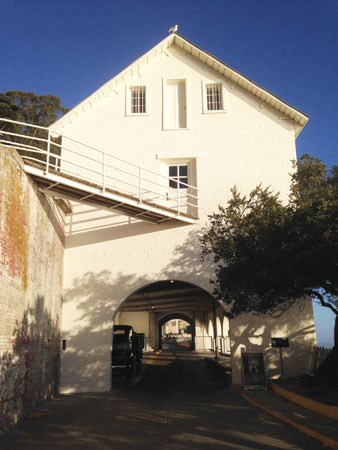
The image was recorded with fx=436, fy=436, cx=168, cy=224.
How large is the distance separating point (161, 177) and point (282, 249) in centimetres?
769

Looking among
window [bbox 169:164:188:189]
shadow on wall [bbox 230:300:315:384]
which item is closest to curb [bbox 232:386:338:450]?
shadow on wall [bbox 230:300:315:384]

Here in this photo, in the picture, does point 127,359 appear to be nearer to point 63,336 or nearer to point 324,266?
point 63,336

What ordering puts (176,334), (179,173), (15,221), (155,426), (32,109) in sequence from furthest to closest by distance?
(176,334) → (32,109) → (179,173) → (15,221) → (155,426)

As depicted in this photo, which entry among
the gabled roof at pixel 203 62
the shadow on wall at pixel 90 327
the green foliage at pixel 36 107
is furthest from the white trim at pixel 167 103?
the green foliage at pixel 36 107

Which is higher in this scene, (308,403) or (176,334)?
(176,334)

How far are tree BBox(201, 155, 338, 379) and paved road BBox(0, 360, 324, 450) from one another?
10.8 feet

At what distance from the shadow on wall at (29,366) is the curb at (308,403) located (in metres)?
6.90

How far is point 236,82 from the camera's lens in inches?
731

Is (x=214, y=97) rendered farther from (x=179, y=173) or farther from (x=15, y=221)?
(x=15, y=221)

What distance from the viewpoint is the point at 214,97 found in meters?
18.8

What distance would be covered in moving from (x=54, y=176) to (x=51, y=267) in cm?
328

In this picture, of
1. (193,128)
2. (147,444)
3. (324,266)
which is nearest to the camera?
(147,444)

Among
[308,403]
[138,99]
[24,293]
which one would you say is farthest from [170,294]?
[24,293]

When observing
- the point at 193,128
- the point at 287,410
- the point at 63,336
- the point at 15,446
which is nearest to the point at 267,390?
the point at 287,410
